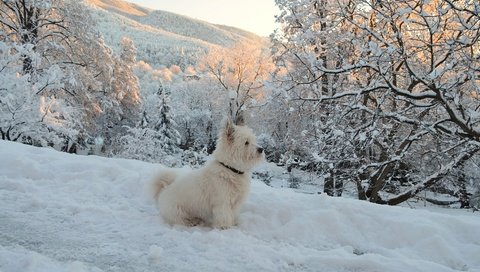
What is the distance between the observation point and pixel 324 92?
13438mm

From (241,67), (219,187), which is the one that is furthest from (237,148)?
(241,67)

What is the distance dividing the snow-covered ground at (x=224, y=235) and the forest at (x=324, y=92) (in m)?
1.93

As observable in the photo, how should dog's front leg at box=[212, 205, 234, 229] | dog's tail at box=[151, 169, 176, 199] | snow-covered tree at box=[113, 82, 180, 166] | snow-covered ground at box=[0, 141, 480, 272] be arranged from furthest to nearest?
snow-covered tree at box=[113, 82, 180, 166] → dog's tail at box=[151, 169, 176, 199] → dog's front leg at box=[212, 205, 234, 229] → snow-covered ground at box=[0, 141, 480, 272]

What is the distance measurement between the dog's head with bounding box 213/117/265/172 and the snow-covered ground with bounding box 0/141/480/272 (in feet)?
1.99

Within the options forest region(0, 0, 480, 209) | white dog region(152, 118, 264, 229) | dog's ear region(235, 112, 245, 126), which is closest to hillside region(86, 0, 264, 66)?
forest region(0, 0, 480, 209)

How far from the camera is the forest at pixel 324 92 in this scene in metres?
7.31

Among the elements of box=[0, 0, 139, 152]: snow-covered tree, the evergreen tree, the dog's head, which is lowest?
the evergreen tree

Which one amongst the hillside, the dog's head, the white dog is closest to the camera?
the white dog

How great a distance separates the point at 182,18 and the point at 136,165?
169 metres

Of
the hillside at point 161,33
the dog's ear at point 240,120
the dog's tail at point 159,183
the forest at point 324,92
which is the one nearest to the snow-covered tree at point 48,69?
the forest at point 324,92

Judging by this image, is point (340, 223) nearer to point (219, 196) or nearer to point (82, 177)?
point (219, 196)

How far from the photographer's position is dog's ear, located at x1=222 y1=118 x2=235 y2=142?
4.89m

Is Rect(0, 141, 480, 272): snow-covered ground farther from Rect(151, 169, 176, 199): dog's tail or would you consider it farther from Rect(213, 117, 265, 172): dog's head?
Rect(213, 117, 265, 172): dog's head

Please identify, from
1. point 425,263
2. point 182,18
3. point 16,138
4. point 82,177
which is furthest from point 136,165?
point 182,18
